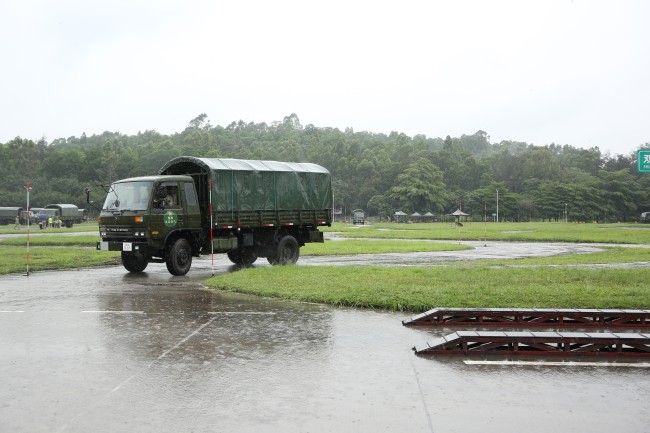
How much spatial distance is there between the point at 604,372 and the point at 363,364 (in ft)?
8.89

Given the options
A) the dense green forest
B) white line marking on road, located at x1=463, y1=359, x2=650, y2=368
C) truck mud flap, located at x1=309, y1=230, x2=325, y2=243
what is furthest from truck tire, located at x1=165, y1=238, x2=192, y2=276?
the dense green forest

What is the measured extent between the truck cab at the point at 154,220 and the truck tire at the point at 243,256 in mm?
2198

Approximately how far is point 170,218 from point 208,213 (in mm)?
1247

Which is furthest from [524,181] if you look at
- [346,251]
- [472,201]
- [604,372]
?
[604,372]

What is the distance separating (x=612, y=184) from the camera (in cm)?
10450

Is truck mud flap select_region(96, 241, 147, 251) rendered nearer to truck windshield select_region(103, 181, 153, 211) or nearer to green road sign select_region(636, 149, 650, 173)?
truck windshield select_region(103, 181, 153, 211)

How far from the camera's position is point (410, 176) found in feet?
389

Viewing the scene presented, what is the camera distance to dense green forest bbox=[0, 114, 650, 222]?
342ft

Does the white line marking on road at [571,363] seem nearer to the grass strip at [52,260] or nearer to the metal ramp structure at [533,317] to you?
the metal ramp structure at [533,317]

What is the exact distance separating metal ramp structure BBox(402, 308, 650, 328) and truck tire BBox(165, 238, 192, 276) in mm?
9331

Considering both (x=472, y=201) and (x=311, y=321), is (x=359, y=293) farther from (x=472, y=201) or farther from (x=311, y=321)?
(x=472, y=201)

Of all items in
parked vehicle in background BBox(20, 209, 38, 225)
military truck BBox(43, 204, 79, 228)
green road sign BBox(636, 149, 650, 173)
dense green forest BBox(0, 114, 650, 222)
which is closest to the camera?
green road sign BBox(636, 149, 650, 173)

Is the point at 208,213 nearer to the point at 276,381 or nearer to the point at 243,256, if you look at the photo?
the point at 243,256


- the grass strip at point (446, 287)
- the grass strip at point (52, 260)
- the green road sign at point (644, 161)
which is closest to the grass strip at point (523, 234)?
the grass strip at point (52, 260)
